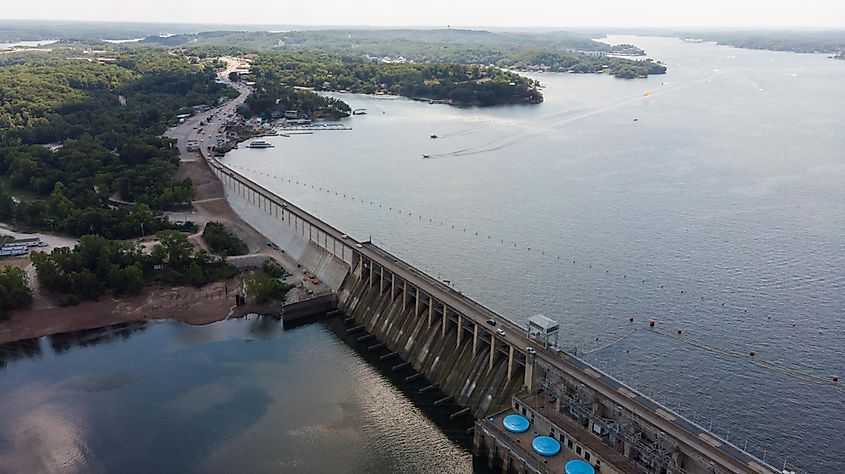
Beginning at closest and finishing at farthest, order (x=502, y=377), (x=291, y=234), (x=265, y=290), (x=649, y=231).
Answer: (x=502, y=377), (x=265, y=290), (x=291, y=234), (x=649, y=231)

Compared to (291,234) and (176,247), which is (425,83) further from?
(176,247)

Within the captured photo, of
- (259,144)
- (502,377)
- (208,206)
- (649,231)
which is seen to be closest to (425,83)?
(259,144)

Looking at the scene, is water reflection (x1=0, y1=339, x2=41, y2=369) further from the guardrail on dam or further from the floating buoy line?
the floating buoy line

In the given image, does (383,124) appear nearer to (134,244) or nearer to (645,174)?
(645,174)

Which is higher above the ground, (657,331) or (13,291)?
(13,291)

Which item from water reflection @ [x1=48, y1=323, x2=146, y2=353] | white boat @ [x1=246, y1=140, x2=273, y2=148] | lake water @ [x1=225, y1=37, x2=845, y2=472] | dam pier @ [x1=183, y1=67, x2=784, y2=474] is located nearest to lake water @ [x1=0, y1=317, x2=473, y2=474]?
water reflection @ [x1=48, y1=323, x2=146, y2=353]

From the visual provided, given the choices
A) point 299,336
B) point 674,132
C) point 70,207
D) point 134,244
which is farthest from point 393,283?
point 674,132
